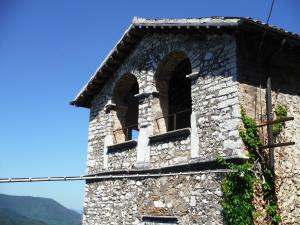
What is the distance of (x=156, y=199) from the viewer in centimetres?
867

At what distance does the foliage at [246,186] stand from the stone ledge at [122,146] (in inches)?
124

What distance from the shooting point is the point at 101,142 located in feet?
36.9

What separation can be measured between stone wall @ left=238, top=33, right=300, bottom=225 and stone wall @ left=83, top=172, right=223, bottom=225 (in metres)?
1.38

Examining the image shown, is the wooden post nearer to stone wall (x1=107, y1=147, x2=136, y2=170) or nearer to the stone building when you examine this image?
the stone building

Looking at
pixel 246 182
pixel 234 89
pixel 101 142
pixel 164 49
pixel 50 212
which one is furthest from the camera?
pixel 50 212

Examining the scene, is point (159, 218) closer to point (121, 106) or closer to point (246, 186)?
point (246, 186)

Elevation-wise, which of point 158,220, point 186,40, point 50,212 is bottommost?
point 50,212

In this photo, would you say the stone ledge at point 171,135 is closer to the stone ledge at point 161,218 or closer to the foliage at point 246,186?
the foliage at point 246,186

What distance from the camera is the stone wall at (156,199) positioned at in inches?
292

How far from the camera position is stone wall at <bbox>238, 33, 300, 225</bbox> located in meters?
7.48

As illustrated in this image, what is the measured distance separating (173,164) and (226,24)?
3.28m

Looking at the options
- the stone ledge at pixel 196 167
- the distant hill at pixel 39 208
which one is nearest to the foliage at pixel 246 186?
the stone ledge at pixel 196 167

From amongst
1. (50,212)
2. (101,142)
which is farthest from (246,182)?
(50,212)

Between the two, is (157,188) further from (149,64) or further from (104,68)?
(104,68)
